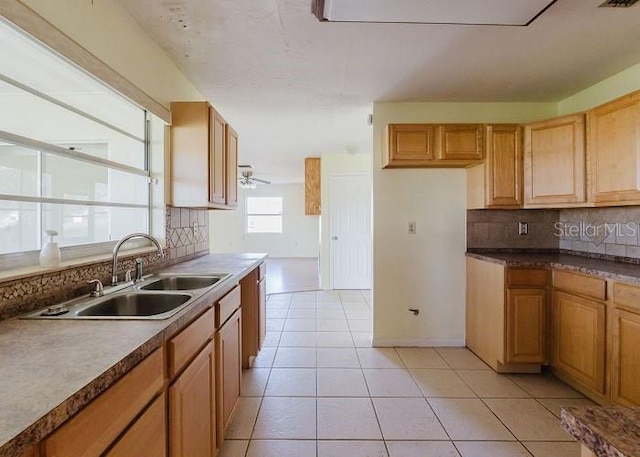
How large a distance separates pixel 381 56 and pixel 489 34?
0.66m

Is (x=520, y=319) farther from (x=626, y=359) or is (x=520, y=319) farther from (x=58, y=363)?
(x=58, y=363)

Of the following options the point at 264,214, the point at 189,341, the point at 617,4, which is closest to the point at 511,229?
the point at 617,4

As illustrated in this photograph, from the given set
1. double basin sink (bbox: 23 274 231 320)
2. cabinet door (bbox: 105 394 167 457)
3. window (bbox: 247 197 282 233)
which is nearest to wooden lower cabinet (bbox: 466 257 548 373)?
double basin sink (bbox: 23 274 231 320)

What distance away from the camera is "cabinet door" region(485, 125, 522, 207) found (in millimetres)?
2855

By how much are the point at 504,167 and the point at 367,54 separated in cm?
155

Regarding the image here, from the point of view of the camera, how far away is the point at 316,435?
1877 mm

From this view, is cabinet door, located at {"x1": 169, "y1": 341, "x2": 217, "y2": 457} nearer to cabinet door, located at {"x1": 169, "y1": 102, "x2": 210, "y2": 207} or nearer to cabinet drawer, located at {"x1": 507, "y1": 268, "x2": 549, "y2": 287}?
cabinet door, located at {"x1": 169, "y1": 102, "x2": 210, "y2": 207}

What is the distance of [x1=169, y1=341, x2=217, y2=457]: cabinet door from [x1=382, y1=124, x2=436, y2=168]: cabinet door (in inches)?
86.3

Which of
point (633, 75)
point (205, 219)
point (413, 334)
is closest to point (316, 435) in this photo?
point (413, 334)

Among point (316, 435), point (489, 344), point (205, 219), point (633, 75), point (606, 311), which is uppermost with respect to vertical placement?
point (633, 75)

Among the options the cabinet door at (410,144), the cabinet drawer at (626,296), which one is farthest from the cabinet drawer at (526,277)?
the cabinet door at (410,144)

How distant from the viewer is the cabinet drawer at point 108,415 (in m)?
0.65

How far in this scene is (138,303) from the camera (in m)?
1.58

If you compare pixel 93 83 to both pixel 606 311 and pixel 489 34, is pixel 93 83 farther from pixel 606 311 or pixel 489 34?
pixel 606 311
